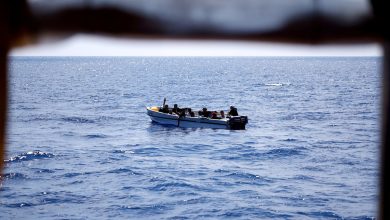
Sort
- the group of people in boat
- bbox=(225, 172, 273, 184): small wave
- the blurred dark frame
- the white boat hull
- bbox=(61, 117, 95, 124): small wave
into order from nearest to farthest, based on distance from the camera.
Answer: the blurred dark frame
bbox=(225, 172, 273, 184): small wave
the white boat hull
the group of people in boat
bbox=(61, 117, 95, 124): small wave

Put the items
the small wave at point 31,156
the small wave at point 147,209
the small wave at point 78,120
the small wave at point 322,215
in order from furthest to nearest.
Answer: the small wave at point 78,120 < the small wave at point 31,156 < the small wave at point 147,209 < the small wave at point 322,215

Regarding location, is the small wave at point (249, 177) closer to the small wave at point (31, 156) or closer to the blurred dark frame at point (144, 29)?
the small wave at point (31, 156)

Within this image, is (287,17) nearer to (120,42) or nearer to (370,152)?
(120,42)

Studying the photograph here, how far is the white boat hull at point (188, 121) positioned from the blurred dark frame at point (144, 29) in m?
28.5

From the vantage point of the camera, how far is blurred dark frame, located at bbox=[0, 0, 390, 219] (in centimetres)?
202

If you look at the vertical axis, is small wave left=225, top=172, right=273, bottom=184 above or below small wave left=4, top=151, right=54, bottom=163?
below

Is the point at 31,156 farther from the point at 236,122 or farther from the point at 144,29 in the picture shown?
the point at 144,29

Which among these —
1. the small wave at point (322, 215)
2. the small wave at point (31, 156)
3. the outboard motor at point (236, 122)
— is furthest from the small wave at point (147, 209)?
the outboard motor at point (236, 122)

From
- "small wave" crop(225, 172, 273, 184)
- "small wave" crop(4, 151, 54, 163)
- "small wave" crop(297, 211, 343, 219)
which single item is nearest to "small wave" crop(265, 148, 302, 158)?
"small wave" crop(225, 172, 273, 184)

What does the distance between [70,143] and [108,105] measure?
29.0m

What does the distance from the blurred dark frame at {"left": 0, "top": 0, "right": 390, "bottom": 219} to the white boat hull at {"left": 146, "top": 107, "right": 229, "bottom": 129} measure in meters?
28.5

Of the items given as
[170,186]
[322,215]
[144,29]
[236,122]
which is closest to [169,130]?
[236,122]

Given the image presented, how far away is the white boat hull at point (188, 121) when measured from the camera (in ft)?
101

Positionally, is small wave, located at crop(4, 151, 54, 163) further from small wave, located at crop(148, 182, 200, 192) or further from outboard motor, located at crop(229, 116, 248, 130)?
outboard motor, located at crop(229, 116, 248, 130)
